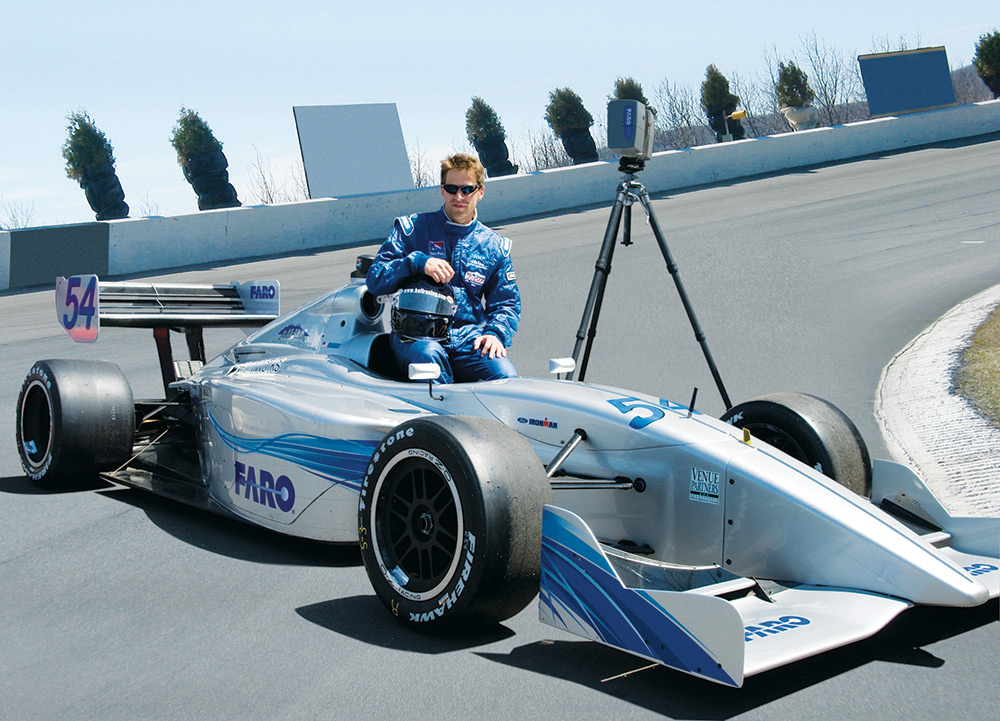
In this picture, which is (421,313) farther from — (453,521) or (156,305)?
(156,305)

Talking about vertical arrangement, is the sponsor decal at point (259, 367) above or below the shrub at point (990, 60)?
below

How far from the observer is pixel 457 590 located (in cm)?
339

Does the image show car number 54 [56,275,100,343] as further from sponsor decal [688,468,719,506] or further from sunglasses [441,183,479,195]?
sponsor decal [688,468,719,506]

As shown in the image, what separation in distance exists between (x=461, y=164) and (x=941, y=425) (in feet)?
11.6

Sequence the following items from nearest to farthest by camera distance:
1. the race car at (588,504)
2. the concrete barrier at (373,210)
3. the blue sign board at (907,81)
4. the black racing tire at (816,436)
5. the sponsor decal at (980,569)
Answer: the race car at (588,504), the sponsor decal at (980,569), the black racing tire at (816,436), the concrete barrier at (373,210), the blue sign board at (907,81)

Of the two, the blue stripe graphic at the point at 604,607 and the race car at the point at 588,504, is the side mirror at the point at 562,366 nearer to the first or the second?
the race car at the point at 588,504

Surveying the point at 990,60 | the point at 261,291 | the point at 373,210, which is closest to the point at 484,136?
the point at 373,210

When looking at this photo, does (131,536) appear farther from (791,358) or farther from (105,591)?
(791,358)

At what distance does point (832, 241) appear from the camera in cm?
1468

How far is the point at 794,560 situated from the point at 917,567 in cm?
39

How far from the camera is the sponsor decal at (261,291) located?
6980 mm

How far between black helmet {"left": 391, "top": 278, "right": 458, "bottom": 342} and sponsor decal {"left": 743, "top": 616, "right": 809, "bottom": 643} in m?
2.14

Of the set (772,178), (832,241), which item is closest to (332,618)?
(832,241)

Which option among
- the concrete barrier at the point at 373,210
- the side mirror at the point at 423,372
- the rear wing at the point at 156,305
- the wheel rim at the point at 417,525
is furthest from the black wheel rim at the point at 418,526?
the concrete barrier at the point at 373,210
